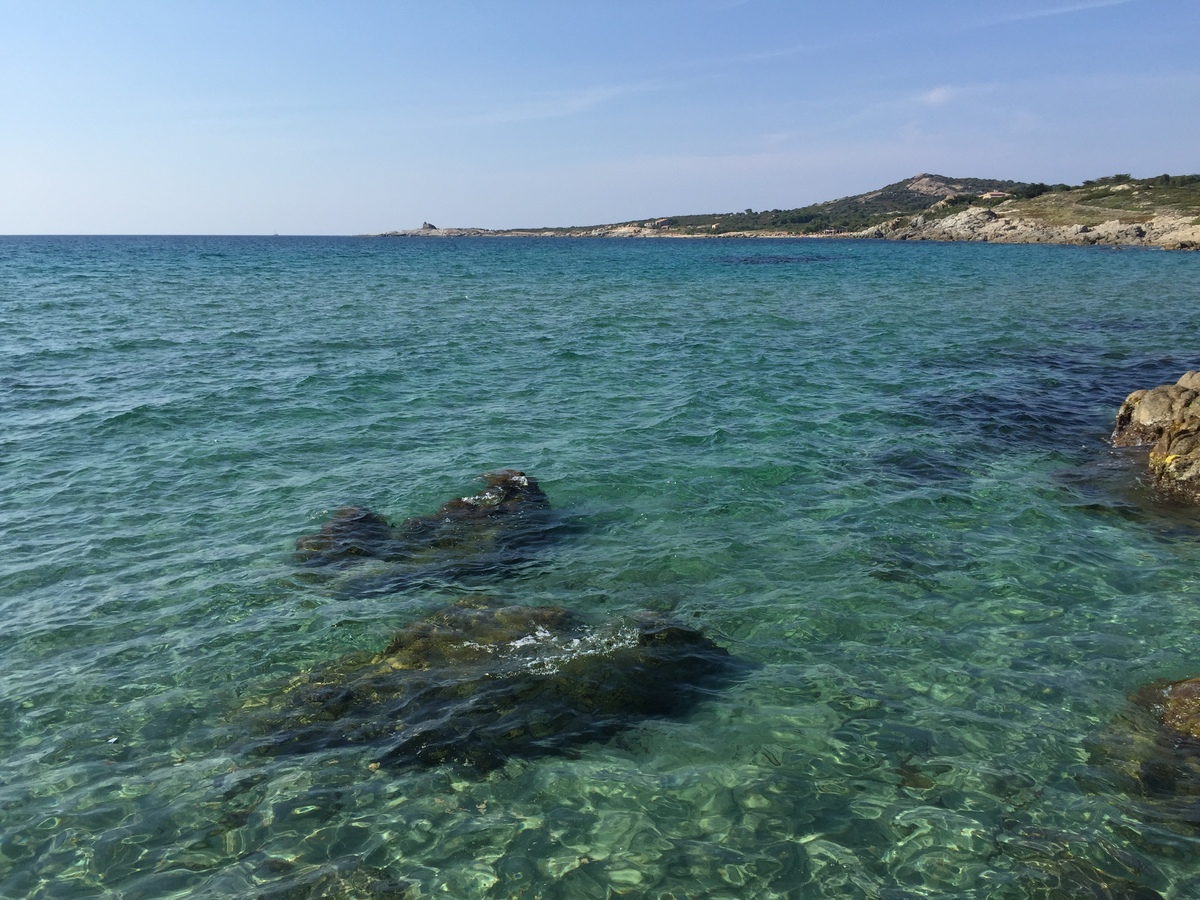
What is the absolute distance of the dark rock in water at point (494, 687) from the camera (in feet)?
23.1

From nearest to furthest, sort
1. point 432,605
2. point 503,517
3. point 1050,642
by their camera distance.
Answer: point 1050,642
point 432,605
point 503,517

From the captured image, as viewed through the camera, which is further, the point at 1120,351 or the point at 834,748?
the point at 1120,351

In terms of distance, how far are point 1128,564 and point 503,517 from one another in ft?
29.8

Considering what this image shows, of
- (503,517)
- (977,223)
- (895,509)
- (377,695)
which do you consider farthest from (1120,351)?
(977,223)

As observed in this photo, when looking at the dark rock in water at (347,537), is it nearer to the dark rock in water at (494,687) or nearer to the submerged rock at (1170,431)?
the dark rock in water at (494,687)

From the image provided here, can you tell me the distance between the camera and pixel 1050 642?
8602 millimetres

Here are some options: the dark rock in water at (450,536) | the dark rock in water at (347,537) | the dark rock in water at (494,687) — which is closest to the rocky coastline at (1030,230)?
the dark rock in water at (450,536)

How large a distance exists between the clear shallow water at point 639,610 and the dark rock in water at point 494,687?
316 mm

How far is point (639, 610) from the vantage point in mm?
9453

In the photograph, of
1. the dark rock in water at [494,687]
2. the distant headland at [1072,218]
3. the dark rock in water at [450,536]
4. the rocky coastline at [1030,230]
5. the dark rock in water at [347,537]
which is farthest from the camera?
the distant headland at [1072,218]

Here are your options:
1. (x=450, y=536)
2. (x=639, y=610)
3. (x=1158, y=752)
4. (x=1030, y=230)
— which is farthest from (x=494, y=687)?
(x=1030, y=230)

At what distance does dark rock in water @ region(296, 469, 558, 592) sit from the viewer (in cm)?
1093

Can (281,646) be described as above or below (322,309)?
below

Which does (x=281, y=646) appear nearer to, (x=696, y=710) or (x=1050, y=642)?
(x=696, y=710)
